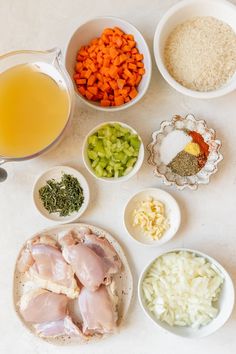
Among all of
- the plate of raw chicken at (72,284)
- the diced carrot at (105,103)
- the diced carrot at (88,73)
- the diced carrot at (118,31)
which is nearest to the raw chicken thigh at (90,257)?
the plate of raw chicken at (72,284)

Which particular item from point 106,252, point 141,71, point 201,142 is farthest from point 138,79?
point 106,252

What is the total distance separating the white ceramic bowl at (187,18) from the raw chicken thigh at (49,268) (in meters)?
0.79

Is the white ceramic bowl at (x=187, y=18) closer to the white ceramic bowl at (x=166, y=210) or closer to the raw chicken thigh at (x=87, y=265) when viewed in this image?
the white ceramic bowl at (x=166, y=210)

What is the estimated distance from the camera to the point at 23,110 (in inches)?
75.2

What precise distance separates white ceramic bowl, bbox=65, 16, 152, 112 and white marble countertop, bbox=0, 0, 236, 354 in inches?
3.6

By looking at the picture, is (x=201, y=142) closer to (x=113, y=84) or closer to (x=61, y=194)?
(x=113, y=84)

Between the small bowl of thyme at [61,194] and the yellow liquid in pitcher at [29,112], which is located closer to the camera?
the yellow liquid in pitcher at [29,112]

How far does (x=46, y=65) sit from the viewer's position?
1.96 meters

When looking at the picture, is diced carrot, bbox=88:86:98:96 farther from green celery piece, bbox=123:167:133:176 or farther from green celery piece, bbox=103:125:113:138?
green celery piece, bbox=123:167:133:176

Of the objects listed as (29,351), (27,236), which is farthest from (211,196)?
(29,351)

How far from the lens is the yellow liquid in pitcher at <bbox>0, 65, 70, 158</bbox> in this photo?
6.26ft

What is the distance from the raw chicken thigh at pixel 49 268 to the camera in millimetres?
2059

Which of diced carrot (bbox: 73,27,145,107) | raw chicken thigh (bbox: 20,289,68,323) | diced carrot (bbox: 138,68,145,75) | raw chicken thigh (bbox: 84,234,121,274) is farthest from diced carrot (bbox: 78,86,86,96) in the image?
raw chicken thigh (bbox: 20,289,68,323)

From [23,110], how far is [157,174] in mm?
557
